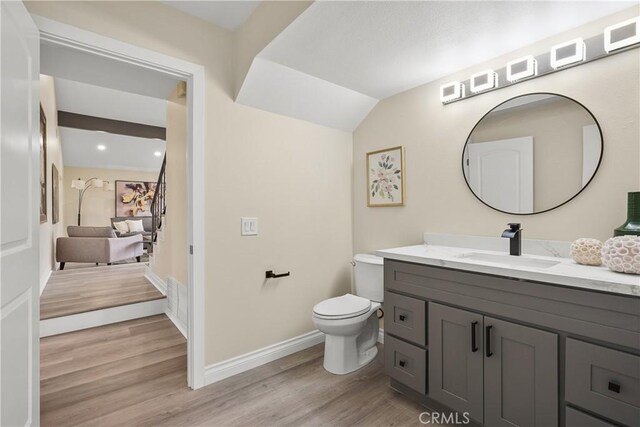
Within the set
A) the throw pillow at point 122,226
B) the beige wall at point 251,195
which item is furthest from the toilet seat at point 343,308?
the throw pillow at point 122,226

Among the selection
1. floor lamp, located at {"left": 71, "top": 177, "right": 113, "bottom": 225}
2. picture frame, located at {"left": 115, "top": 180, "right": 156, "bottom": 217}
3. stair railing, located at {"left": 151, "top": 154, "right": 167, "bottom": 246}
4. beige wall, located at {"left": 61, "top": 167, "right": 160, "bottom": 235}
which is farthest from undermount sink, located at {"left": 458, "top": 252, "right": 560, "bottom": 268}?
beige wall, located at {"left": 61, "top": 167, "right": 160, "bottom": 235}

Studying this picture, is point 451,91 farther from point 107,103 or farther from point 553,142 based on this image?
point 107,103

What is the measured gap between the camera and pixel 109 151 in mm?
7125

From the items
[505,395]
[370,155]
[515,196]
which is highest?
[370,155]

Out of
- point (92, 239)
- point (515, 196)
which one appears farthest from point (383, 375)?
point (92, 239)

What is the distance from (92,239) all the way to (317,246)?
16.6ft

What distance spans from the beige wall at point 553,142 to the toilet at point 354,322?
1147 mm

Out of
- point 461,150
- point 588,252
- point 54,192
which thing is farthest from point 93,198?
point 588,252

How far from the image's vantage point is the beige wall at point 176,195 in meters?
2.70

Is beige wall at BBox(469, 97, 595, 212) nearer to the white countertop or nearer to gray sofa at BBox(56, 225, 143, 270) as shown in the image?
the white countertop

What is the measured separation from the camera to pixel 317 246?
261 cm

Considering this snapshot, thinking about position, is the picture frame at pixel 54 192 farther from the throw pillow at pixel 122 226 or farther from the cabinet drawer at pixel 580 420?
the cabinet drawer at pixel 580 420

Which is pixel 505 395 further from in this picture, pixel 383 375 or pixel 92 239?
pixel 92 239

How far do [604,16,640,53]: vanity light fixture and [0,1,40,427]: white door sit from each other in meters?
2.54
